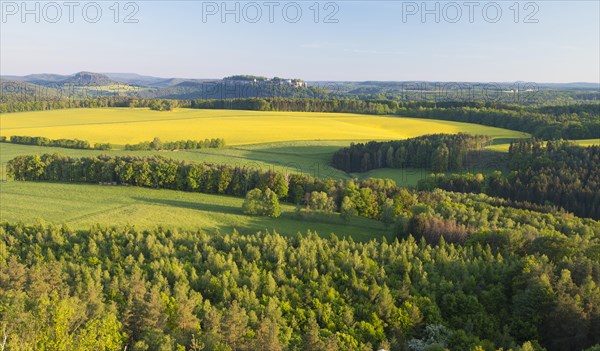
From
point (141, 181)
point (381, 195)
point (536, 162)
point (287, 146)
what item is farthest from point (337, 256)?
point (287, 146)

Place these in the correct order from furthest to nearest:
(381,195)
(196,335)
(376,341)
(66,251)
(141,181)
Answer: (141,181)
(381,195)
(66,251)
(376,341)
(196,335)

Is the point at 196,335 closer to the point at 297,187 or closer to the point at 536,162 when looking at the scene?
the point at 297,187

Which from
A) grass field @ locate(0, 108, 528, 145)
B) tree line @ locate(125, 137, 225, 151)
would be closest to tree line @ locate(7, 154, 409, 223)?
tree line @ locate(125, 137, 225, 151)

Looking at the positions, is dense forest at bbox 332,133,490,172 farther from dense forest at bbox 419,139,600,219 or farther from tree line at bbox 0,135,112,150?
tree line at bbox 0,135,112,150

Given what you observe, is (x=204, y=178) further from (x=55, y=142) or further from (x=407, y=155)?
(x=55, y=142)

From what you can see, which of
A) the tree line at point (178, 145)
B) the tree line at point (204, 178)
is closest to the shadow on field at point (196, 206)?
the tree line at point (204, 178)

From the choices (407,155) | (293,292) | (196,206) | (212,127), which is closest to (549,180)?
(407,155)
